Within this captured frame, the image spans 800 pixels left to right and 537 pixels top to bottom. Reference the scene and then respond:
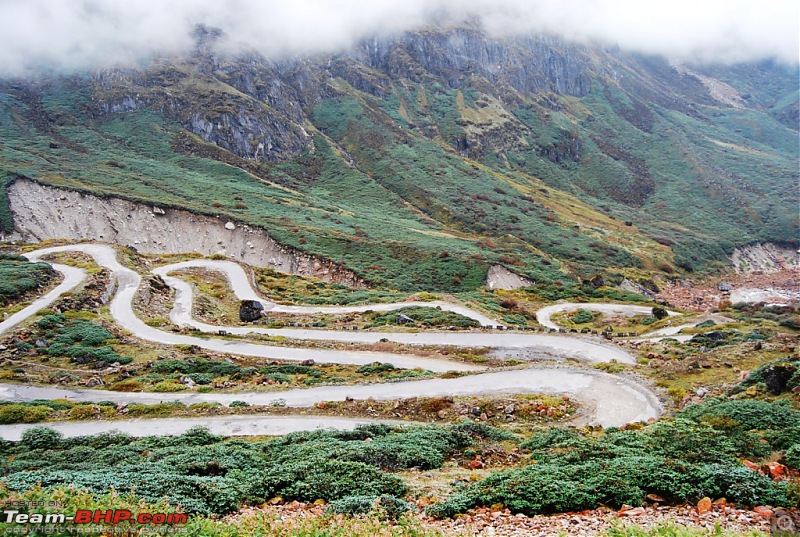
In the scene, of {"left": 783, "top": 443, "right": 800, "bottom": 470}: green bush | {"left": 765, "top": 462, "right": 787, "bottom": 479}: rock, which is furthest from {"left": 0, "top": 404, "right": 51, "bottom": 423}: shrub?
{"left": 783, "top": 443, "right": 800, "bottom": 470}: green bush

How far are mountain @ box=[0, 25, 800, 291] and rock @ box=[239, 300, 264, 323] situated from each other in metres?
24.0

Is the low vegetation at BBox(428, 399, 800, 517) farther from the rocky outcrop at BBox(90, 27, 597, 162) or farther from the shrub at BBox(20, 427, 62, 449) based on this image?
the rocky outcrop at BBox(90, 27, 597, 162)

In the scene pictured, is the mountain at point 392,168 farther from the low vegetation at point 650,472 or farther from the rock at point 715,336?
the low vegetation at point 650,472

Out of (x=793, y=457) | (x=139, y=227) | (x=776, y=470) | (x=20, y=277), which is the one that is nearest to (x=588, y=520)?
(x=776, y=470)

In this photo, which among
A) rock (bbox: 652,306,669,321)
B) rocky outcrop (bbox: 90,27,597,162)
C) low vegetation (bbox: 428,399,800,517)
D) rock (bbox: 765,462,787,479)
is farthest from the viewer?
rocky outcrop (bbox: 90,27,597,162)

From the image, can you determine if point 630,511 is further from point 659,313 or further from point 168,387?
point 659,313

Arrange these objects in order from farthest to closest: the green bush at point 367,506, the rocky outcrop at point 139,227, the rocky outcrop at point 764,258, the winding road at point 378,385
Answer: the rocky outcrop at point 764,258 < the rocky outcrop at point 139,227 < the winding road at point 378,385 < the green bush at point 367,506

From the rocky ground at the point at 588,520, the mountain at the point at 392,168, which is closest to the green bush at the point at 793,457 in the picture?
the rocky ground at the point at 588,520

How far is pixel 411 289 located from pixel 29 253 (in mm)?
41779

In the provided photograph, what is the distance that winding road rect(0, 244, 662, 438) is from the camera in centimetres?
1903

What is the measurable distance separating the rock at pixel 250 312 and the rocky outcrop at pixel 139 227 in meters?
27.7

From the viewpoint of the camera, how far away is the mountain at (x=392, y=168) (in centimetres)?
8200

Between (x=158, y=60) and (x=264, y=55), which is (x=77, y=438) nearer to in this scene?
(x=158, y=60)

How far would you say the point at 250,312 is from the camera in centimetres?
4119
